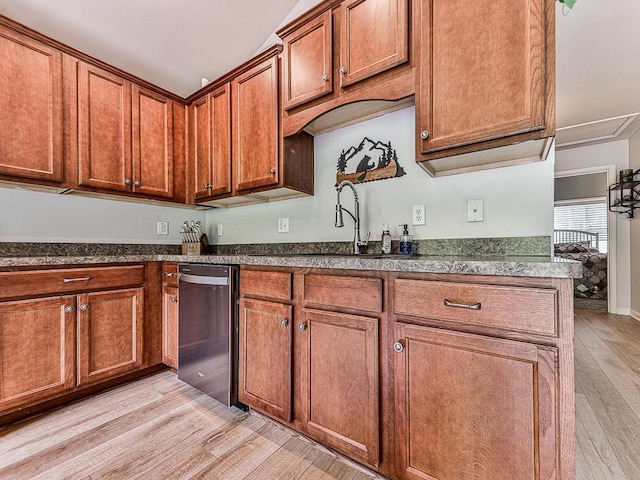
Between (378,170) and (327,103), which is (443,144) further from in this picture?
(327,103)

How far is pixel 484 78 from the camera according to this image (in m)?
1.23

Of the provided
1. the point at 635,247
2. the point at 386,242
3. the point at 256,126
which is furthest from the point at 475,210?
the point at 635,247

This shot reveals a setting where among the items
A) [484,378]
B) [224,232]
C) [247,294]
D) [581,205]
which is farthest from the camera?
[581,205]

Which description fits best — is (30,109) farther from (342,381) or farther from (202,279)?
(342,381)

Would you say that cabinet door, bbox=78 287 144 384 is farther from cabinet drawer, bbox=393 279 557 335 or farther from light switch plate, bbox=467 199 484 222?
light switch plate, bbox=467 199 484 222

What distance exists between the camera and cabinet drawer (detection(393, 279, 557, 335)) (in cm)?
87

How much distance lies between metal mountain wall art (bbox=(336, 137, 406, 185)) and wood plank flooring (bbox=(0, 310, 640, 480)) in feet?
4.83

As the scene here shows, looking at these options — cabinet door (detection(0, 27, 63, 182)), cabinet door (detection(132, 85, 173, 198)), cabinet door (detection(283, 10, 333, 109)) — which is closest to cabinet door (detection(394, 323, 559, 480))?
cabinet door (detection(283, 10, 333, 109))

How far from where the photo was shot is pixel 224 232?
2.78 metres

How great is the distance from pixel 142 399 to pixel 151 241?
1.24m

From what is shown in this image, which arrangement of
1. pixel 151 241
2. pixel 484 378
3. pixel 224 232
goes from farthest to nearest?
1. pixel 224 232
2. pixel 151 241
3. pixel 484 378

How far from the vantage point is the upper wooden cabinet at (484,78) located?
3.73ft

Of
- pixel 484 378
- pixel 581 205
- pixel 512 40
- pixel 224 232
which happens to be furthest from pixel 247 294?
pixel 581 205

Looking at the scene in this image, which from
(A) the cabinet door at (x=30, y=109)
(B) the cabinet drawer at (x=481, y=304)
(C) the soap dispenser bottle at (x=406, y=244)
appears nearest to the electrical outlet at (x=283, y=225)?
(C) the soap dispenser bottle at (x=406, y=244)
